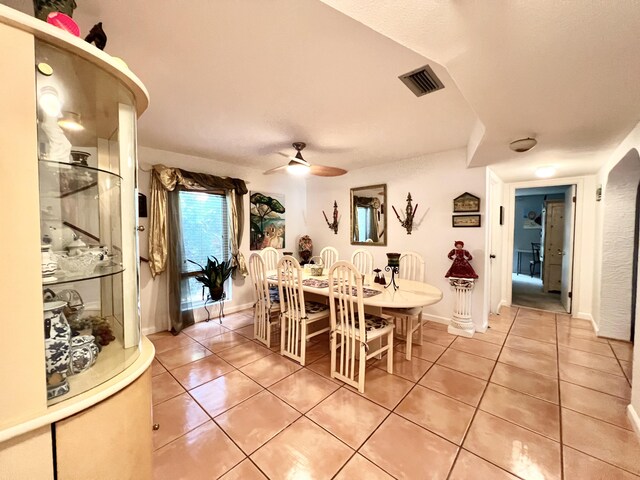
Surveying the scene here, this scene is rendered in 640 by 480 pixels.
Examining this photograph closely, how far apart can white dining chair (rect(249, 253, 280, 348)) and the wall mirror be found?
1.84 meters

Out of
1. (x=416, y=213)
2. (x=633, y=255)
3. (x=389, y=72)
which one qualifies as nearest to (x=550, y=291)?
(x=633, y=255)

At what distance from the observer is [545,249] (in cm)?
530

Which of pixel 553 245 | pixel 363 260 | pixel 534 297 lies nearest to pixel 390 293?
pixel 363 260

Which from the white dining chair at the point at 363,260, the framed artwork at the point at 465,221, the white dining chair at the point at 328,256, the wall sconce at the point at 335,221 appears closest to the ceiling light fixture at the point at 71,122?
the white dining chair at the point at 363,260

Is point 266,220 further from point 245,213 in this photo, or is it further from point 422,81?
point 422,81

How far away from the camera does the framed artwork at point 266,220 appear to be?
13.5ft

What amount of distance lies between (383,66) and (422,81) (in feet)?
1.06

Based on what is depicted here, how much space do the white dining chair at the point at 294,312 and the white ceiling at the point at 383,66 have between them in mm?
1402

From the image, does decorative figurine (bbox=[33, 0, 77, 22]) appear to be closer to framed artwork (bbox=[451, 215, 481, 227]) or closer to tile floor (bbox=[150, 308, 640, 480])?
tile floor (bbox=[150, 308, 640, 480])

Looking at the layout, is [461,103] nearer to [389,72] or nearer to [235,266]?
[389,72]

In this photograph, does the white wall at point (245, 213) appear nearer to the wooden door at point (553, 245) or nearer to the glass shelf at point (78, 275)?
the glass shelf at point (78, 275)

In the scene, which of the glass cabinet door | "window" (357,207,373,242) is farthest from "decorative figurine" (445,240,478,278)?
the glass cabinet door

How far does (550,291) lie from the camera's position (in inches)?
205

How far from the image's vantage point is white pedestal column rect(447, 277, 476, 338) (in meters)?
3.07
